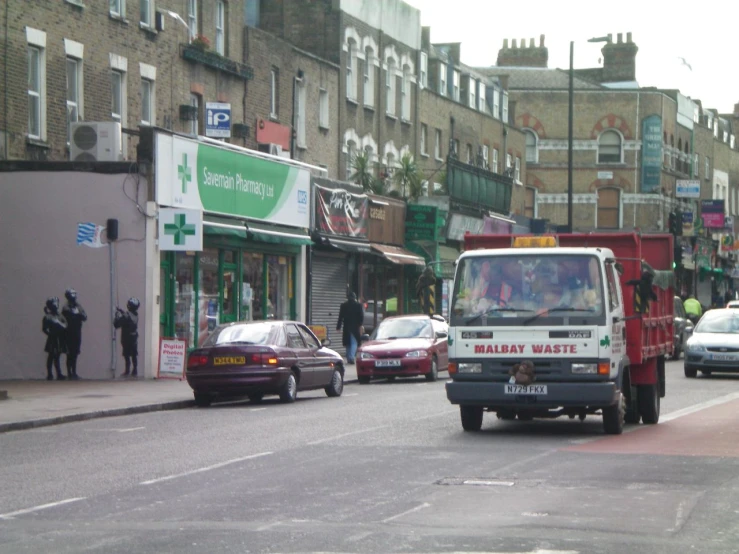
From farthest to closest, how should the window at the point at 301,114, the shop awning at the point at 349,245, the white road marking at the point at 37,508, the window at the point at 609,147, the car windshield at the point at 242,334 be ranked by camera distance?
the window at the point at 609,147 < the window at the point at 301,114 < the shop awning at the point at 349,245 < the car windshield at the point at 242,334 < the white road marking at the point at 37,508

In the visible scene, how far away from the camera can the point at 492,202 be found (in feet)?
194

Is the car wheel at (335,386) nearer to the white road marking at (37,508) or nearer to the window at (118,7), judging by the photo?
the window at (118,7)

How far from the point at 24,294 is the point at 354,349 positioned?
1047 cm

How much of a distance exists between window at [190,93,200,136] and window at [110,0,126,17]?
3.64 meters

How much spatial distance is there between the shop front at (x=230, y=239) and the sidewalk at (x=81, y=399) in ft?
11.6

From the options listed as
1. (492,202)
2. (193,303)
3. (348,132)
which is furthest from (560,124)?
(193,303)

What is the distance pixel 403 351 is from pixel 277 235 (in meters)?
7.19

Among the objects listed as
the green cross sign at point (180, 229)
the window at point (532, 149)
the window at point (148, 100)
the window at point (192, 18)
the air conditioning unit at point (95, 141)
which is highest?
the window at point (532, 149)

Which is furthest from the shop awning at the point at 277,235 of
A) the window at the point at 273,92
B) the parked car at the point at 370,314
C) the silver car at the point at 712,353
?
the silver car at the point at 712,353

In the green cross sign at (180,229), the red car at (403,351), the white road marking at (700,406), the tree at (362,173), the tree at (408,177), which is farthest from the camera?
the tree at (408,177)

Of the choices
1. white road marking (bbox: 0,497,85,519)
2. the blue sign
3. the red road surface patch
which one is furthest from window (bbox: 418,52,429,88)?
white road marking (bbox: 0,497,85,519)

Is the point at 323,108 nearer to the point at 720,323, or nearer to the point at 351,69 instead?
the point at 351,69

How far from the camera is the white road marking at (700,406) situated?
21781 millimetres

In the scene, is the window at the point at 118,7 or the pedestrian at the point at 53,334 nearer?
the pedestrian at the point at 53,334
